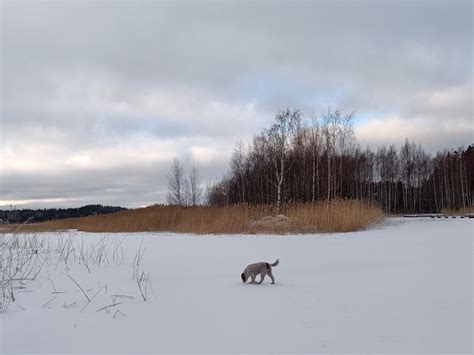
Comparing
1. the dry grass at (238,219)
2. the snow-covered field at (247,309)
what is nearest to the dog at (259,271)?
the snow-covered field at (247,309)

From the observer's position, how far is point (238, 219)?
50.4ft

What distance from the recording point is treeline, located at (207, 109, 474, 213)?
88.5ft

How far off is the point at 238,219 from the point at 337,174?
18572 mm

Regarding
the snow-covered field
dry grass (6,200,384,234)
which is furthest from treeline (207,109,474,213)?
the snow-covered field

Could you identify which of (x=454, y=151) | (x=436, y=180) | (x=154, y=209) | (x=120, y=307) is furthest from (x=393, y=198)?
(x=120, y=307)

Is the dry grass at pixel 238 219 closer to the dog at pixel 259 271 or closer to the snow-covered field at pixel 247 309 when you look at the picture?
the snow-covered field at pixel 247 309

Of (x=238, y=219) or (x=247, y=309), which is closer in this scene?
(x=247, y=309)

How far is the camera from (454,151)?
5097 cm

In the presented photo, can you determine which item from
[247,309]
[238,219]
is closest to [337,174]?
[238,219]

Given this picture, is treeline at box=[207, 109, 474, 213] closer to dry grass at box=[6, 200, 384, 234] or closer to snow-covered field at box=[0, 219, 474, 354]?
dry grass at box=[6, 200, 384, 234]

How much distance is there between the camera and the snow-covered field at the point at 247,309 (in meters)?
3.10

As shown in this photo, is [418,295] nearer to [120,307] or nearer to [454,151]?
[120,307]

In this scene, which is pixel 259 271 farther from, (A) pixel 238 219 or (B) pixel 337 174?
(B) pixel 337 174

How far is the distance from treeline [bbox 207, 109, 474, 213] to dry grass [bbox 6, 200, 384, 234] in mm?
2494
